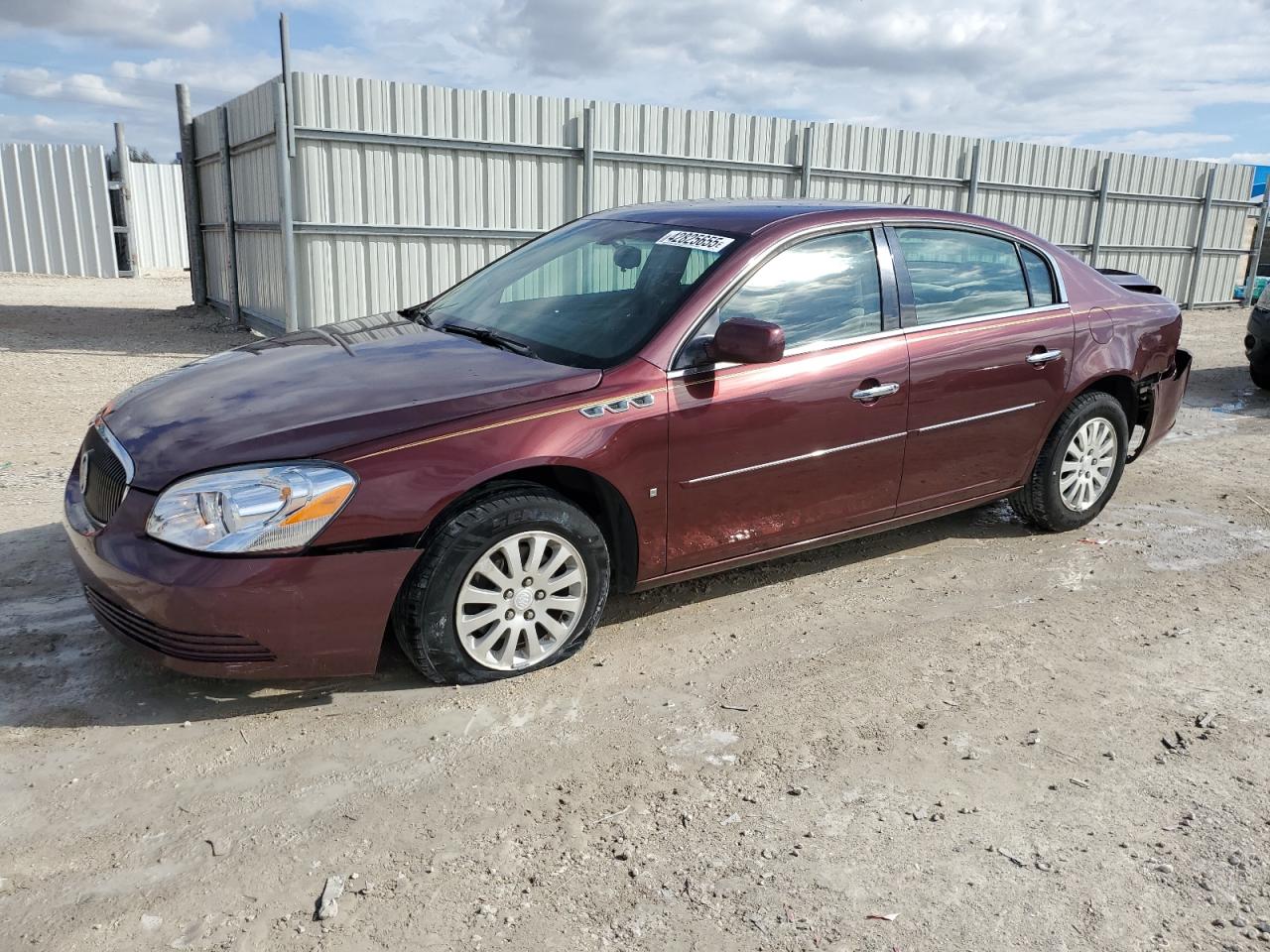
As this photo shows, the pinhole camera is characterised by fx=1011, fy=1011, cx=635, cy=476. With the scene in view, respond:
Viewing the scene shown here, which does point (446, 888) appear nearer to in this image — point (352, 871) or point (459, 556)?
point (352, 871)

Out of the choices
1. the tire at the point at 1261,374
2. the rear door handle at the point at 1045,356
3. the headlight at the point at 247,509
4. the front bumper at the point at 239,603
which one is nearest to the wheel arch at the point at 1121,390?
the rear door handle at the point at 1045,356

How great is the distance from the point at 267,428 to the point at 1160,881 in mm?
2841

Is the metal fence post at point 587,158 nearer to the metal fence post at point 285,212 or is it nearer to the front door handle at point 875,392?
the metal fence post at point 285,212

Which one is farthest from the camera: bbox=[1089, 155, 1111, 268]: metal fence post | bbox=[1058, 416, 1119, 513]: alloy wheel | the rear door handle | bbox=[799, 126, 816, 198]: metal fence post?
bbox=[1089, 155, 1111, 268]: metal fence post

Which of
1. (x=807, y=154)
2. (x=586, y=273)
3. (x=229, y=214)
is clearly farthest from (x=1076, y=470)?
(x=229, y=214)

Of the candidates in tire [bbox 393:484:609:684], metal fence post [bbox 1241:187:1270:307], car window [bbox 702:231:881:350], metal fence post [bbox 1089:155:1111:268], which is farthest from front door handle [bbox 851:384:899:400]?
metal fence post [bbox 1241:187:1270:307]

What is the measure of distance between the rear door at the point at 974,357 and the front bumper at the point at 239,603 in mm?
2373

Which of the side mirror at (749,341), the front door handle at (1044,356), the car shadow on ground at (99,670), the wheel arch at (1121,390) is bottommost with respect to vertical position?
the car shadow on ground at (99,670)

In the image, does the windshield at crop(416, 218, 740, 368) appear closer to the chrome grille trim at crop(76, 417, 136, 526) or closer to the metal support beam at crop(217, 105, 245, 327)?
the chrome grille trim at crop(76, 417, 136, 526)

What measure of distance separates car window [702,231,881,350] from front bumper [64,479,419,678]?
165cm

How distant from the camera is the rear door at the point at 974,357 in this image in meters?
4.39

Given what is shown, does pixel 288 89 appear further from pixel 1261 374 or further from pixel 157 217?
pixel 157 217

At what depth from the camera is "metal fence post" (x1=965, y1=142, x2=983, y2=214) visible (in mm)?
15695

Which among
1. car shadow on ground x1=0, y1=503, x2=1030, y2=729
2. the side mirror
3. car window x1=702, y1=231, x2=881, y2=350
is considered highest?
car window x1=702, y1=231, x2=881, y2=350
